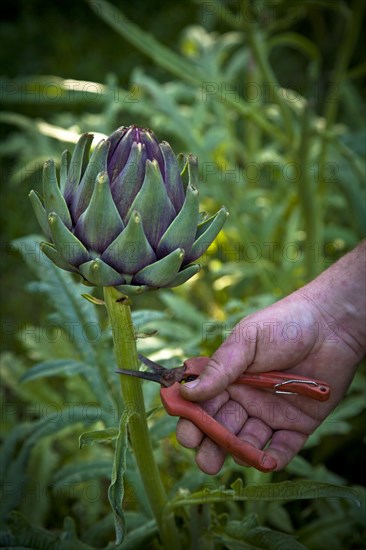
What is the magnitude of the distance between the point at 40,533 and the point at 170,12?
93.1 inches

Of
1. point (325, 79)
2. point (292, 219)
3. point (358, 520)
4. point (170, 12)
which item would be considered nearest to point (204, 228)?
point (358, 520)

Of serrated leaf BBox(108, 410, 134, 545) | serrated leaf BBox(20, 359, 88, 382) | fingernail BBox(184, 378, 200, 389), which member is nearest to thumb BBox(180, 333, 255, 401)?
fingernail BBox(184, 378, 200, 389)

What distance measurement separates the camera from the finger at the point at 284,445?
890mm

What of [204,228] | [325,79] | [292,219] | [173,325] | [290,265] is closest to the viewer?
[204,228]

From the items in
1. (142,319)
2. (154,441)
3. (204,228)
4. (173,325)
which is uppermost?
(204,228)

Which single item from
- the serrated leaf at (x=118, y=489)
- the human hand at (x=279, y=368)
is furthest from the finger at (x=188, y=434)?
the serrated leaf at (x=118, y=489)

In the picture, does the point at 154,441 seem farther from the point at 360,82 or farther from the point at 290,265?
the point at 360,82

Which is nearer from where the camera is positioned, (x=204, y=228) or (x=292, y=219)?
(x=204, y=228)

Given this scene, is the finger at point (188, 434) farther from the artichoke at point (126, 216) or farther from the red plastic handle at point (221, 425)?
the artichoke at point (126, 216)

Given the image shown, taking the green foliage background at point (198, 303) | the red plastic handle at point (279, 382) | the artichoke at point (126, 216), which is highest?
the artichoke at point (126, 216)

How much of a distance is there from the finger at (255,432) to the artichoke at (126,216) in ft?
0.86

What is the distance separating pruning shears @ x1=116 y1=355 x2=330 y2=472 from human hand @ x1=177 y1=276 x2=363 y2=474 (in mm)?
21

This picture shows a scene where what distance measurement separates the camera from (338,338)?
938mm

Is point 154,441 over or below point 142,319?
below
